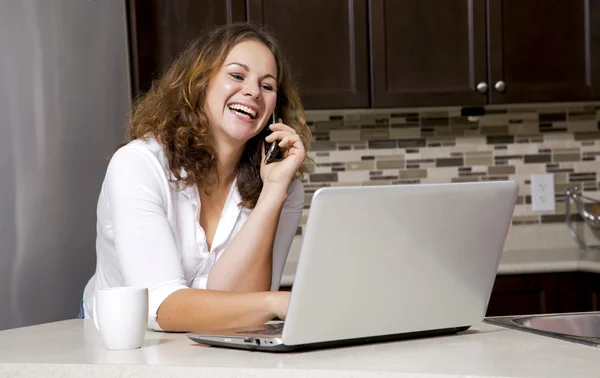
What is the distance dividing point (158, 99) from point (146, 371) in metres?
1.00

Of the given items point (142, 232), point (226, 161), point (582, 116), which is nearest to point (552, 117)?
point (582, 116)

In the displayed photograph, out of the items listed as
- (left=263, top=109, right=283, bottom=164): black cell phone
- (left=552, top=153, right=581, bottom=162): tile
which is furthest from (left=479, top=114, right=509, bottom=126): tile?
(left=263, top=109, right=283, bottom=164): black cell phone

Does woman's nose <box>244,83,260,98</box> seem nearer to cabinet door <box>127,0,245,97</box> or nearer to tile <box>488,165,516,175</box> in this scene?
cabinet door <box>127,0,245,97</box>

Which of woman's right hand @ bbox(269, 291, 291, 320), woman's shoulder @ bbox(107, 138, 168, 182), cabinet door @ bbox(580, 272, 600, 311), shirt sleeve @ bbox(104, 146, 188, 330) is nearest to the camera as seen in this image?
woman's right hand @ bbox(269, 291, 291, 320)

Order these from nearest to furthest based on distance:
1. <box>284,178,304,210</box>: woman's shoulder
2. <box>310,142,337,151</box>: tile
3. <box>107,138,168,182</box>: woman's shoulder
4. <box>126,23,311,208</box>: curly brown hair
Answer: <box>107,138,168,182</box>: woman's shoulder, <box>126,23,311,208</box>: curly brown hair, <box>284,178,304,210</box>: woman's shoulder, <box>310,142,337,151</box>: tile

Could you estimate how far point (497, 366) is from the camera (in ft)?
3.37

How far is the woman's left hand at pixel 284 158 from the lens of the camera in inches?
73.1

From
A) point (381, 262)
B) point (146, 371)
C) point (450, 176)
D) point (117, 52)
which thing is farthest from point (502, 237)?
point (450, 176)

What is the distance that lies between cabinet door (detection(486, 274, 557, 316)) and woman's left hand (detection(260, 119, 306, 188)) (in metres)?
1.10

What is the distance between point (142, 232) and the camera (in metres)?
1.55

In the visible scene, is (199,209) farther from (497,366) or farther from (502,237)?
(497,366)

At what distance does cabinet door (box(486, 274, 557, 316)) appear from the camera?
2.74m

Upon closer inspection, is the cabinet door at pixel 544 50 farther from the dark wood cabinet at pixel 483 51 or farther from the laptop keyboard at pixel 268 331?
the laptop keyboard at pixel 268 331

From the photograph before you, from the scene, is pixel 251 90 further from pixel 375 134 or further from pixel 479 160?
pixel 479 160
